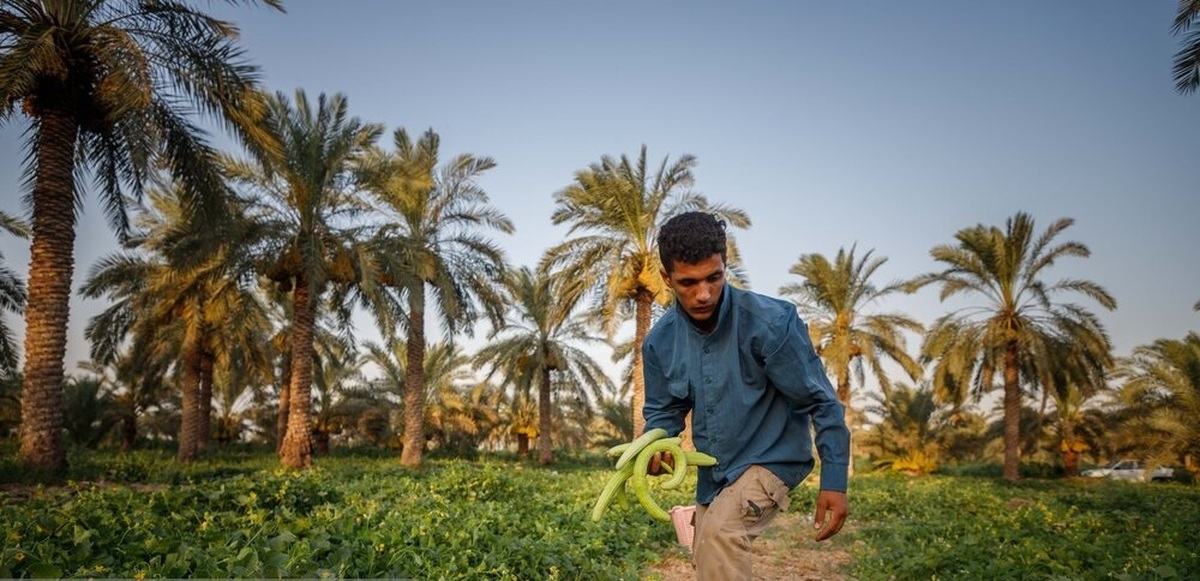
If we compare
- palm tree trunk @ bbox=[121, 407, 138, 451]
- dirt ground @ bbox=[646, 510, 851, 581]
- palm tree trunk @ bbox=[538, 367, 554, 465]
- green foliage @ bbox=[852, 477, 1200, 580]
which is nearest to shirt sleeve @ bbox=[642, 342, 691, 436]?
dirt ground @ bbox=[646, 510, 851, 581]

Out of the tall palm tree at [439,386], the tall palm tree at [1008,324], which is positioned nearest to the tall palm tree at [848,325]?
the tall palm tree at [1008,324]

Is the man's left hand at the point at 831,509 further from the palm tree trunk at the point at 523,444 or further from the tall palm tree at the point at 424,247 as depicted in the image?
the palm tree trunk at the point at 523,444

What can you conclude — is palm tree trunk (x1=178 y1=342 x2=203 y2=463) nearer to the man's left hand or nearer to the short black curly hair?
the short black curly hair

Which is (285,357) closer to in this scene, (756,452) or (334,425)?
(334,425)

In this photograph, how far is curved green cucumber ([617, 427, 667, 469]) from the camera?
2.58m

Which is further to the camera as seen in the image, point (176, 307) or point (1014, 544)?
point (176, 307)

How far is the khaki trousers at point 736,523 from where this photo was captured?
240 centimetres

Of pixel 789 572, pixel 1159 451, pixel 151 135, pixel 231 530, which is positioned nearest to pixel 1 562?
pixel 231 530

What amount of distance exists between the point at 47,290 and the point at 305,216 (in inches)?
254

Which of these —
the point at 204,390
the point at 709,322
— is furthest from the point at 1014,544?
the point at 204,390

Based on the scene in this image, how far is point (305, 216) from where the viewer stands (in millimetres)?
17406

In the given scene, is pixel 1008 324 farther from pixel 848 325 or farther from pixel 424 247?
pixel 424 247

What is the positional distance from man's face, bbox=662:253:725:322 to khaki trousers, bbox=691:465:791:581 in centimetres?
63

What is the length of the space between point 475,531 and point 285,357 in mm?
23984
